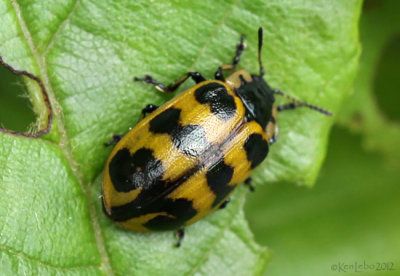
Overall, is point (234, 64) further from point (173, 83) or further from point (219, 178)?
point (219, 178)

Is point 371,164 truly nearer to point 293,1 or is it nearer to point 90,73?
point 293,1

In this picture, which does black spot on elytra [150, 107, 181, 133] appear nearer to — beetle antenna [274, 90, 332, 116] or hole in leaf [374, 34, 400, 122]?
beetle antenna [274, 90, 332, 116]

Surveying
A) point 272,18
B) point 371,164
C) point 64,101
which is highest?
point 272,18

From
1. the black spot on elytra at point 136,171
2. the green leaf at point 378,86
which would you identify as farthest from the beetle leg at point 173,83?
the green leaf at point 378,86

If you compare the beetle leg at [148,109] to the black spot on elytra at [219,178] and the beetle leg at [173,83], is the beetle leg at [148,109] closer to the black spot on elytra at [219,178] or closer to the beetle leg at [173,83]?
the beetle leg at [173,83]

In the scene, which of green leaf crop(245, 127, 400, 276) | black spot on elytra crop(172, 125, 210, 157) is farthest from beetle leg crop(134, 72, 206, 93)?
green leaf crop(245, 127, 400, 276)

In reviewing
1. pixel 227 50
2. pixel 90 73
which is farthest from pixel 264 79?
pixel 90 73

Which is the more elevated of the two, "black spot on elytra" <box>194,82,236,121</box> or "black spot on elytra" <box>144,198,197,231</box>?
"black spot on elytra" <box>194,82,236,121</box>
